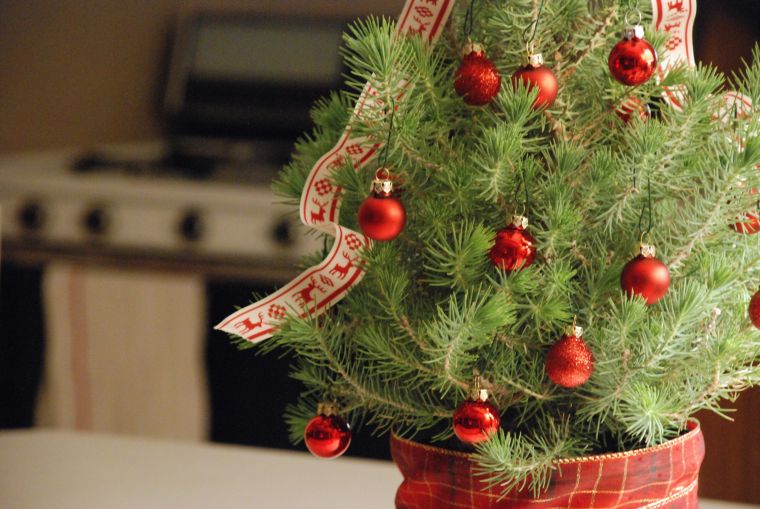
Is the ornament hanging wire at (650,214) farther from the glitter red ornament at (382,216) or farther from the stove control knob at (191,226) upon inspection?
the stove control knob at (191,226)

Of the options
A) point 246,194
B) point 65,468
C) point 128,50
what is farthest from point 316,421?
point 128,50

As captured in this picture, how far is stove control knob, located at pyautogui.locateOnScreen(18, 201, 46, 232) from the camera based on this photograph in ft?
6.47

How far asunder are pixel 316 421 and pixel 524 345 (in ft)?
0.45

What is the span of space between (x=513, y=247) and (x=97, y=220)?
1568mm

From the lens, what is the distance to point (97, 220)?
76.2 inches

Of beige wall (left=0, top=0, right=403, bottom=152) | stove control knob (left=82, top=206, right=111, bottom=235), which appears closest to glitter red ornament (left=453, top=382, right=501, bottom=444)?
stove control knob (left=82, top=206, right=111, bottom=235)

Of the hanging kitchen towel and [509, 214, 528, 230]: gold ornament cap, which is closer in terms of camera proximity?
[509, 214, 528, 230]: gold ornament cap

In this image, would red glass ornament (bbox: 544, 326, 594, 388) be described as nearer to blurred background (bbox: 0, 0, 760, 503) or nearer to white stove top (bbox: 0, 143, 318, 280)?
blurred background (bbox: 0, 0, 760, 503)

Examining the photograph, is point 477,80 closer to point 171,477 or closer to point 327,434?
point 327,434

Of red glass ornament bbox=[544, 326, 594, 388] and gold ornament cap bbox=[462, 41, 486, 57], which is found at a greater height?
gold ornament cap bbox=[462, 41, 486, 57]

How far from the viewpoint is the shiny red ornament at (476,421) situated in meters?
0.51

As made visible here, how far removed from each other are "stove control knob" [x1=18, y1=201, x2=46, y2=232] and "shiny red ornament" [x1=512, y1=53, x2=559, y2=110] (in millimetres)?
1637

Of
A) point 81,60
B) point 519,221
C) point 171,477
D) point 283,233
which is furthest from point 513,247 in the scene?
point 81,60

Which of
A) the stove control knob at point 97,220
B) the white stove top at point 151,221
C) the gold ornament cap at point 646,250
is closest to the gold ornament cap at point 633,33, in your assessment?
the gold ornament cap at point 646,250
